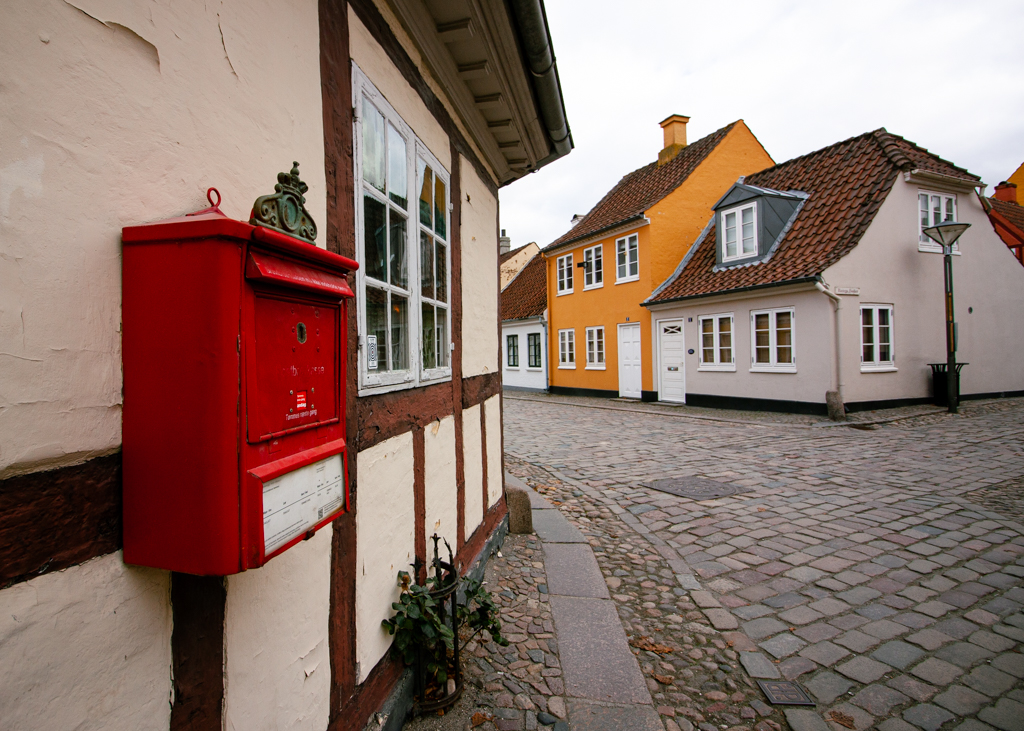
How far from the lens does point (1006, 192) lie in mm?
24406

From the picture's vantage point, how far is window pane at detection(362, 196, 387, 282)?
2238mm

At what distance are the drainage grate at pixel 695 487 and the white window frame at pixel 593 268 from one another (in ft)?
40.9

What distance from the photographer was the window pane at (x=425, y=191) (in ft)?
9.61

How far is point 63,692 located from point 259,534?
0.38 meters

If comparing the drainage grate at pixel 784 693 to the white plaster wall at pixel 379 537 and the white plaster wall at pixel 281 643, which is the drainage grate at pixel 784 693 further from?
the white plaster wall at pixel 281 643

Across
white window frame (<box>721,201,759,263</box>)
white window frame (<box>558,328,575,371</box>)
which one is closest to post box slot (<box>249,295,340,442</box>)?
white window frame (<box>721,201,759,263</box>)

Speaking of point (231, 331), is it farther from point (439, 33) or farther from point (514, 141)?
point (514, 141)

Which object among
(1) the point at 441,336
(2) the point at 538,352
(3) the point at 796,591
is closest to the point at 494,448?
(1) the point at 441,336

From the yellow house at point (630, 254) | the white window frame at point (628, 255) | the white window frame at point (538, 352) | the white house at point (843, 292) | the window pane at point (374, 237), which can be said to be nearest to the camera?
the window pane at point (374, 237)

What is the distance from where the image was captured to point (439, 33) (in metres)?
2.95

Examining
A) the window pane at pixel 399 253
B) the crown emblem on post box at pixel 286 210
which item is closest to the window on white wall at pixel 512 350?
the window pane at pixel 399 253

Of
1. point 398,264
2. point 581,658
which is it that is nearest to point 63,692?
point 398,264

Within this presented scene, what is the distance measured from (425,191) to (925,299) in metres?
14.9

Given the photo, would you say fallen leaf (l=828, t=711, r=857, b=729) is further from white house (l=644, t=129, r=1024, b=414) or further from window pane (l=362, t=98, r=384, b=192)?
white house (l=644, t=129, r=1024, b=414)
